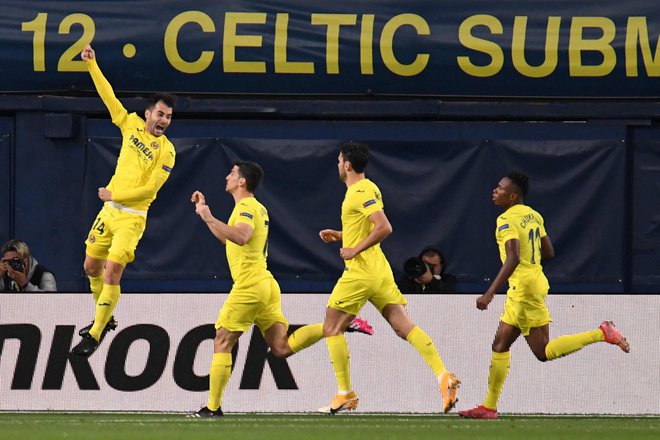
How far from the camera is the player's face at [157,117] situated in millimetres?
13141

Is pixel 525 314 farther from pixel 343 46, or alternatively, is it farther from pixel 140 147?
pixel 343 46

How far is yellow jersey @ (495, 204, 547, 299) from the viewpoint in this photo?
42.9 feet

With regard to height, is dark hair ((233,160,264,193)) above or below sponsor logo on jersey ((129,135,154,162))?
below

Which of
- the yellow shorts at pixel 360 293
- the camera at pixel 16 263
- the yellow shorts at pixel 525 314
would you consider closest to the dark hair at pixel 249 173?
the yellow shorts at pixel 360 293

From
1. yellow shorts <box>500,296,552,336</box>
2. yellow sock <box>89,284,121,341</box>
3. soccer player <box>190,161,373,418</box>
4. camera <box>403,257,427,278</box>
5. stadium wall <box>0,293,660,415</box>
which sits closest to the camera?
soccer player <box>190,161,373,418</box>

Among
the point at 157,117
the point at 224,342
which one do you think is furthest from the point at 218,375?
the point at 157,117

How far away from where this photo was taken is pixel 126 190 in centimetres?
1320

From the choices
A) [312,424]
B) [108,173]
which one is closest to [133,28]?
[108,173]

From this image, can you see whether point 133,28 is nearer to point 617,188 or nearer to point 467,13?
point 467,13

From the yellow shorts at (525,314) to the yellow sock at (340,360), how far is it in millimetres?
1425

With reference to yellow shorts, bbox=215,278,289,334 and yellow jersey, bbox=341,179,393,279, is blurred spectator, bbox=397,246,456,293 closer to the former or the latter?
yellow jersey, bbox=341,179,393,279

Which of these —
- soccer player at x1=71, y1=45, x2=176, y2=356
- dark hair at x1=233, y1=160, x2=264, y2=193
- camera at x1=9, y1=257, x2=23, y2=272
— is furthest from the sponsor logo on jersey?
camera at x1=9, y1=257, x2=23, y2=272

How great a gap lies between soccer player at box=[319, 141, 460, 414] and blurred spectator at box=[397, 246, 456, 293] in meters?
1.79

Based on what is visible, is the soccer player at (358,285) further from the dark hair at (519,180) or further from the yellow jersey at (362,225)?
the dark hair at (519,180)
